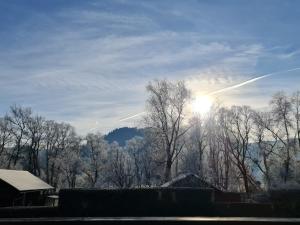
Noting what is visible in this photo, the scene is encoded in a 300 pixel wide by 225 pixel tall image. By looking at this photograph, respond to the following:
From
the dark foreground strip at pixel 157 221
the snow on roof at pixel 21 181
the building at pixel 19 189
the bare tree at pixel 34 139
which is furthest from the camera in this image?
the bare tree at pixel 34 139

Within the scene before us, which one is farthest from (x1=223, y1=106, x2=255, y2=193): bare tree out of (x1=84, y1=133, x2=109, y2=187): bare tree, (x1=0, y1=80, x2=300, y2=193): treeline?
(x1=84, y1=133, x2=109, y2=187): bare tree

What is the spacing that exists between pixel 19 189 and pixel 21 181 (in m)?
3.67

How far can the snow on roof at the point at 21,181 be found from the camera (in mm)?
37069

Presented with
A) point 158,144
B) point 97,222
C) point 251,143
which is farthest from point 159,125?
point 97,222

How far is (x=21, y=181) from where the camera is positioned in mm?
39781

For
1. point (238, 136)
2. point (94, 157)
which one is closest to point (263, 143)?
point (238, 136)

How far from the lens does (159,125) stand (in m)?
50.4

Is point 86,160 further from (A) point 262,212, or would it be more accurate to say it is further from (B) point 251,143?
(A) point 262,212

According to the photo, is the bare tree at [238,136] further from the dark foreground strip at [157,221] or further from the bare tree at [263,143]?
the dark foreground strip at [157,221]

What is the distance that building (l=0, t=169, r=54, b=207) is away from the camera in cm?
3653

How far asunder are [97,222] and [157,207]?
32.8 feet

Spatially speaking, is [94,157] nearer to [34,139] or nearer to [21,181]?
[34,139]

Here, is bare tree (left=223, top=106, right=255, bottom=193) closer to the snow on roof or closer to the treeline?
the treeline

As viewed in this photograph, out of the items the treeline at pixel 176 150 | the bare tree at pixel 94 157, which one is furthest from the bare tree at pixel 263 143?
the bare tree at pixel 94 157
